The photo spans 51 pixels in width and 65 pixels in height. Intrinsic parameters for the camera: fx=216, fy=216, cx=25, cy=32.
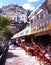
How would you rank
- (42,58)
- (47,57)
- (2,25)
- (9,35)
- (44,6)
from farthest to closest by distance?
(9,35) < (2,25) < (44,6) < (42,58) < (47,57)

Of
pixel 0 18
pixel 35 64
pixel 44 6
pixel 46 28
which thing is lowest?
pixel 35 64

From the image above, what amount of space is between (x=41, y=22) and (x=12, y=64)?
3.59m

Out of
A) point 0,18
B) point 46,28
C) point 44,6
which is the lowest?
point 46,28

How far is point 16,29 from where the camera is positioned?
7994 cm

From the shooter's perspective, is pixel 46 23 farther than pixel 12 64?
No

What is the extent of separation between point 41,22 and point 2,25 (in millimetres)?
26447

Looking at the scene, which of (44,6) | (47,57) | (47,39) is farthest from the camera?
A: (47,39)

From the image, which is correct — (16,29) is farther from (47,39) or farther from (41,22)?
(41,22)

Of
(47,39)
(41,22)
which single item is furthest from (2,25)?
(41,22)

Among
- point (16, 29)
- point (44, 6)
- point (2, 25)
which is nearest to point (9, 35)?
point (16, 29)

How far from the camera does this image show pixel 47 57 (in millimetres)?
11578

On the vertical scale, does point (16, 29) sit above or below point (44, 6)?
above

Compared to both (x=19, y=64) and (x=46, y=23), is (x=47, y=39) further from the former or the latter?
(x=46, y=23)

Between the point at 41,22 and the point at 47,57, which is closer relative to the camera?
the point at 47,57
